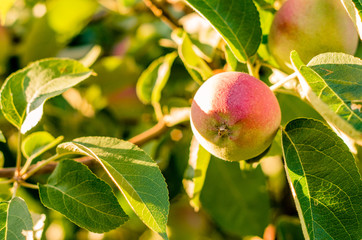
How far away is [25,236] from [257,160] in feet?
1.79

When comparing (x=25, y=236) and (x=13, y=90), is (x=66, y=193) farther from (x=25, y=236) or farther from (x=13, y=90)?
(x=13, y=90)

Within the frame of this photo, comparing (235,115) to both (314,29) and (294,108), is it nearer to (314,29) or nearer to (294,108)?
(314,29)

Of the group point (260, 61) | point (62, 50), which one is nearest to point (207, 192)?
point (260, 61)

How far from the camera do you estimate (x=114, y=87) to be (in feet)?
5.81

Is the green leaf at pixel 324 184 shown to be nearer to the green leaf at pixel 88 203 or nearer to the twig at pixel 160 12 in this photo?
the green leaf at pixel 88 203

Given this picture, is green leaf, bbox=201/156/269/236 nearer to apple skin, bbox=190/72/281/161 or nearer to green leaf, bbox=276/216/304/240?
green leaf, bbox=276/216/304/240

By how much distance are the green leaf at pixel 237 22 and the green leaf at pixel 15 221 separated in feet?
1.84

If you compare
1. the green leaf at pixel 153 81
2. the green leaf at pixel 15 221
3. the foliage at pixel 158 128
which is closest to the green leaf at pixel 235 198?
the foliage at pixel 158 128

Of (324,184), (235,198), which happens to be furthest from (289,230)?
(324,184)

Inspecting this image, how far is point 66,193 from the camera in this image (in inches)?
36.7

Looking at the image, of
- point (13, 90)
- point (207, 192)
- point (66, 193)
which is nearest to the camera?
point (66, 193)

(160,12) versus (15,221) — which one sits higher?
(160,12)

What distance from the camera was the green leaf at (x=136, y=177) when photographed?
0.79 meters

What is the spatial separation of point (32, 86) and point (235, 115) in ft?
1.76
